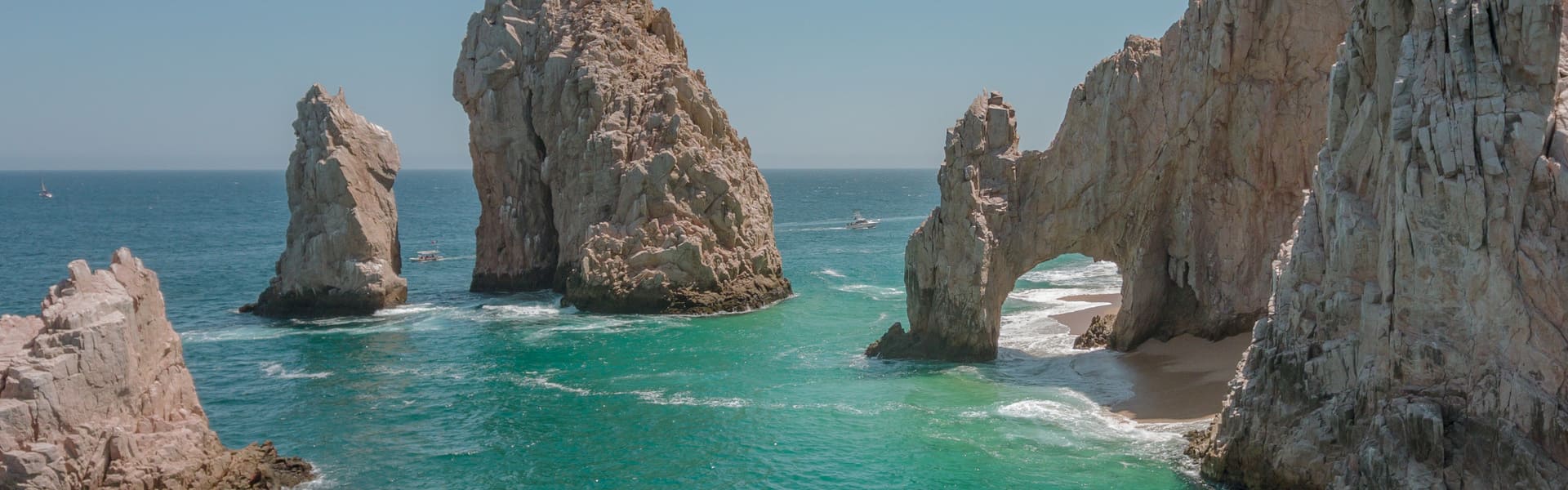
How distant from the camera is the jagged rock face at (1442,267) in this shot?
1802cm

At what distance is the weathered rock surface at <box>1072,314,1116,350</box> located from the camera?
3644 cm

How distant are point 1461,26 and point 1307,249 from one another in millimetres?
4789

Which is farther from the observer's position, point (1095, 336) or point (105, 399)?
point (1095, 336)

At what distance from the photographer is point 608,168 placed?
169 feet

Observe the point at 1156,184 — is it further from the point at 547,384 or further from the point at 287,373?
the point at 287,373

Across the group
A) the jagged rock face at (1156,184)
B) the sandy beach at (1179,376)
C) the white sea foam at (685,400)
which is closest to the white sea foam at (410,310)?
the white sea foam at (685,400)

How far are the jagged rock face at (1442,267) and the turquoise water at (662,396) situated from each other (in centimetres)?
416

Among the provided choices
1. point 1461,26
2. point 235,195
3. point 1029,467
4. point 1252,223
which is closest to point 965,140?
point 1252,223

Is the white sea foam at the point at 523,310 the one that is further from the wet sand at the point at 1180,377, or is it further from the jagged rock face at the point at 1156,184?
the wet sand at the point at 1180,377

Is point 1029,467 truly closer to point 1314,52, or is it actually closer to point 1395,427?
point 1395,427

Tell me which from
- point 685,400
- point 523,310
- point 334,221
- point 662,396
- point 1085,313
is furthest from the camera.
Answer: point 523,310

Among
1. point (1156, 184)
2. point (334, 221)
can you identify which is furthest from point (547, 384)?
point (1156, 184)

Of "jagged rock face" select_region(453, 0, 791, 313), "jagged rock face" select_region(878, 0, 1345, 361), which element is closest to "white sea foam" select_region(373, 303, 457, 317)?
"jagged rock face" select_region(453, 0, 791, 313)

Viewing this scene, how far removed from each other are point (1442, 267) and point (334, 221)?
139ft
